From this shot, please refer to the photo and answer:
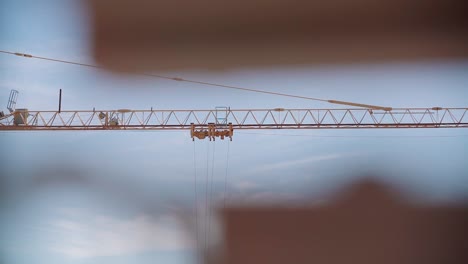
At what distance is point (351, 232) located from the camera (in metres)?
17.9

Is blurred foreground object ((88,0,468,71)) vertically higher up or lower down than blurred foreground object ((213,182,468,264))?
higher up

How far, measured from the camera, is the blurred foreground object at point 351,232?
17.7 meters

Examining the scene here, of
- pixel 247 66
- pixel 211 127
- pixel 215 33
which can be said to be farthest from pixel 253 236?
pixel 215 33

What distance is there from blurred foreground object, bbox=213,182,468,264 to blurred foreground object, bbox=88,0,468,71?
4.67 metres

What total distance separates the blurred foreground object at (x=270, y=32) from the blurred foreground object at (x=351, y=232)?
4.67 m

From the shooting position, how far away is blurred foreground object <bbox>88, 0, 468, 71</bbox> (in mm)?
15406

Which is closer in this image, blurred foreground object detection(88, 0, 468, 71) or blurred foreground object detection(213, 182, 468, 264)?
blurred foreground object detection(88, 0, 468, 71)

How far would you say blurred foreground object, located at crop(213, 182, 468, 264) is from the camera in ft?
57.9

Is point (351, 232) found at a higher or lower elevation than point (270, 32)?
lower

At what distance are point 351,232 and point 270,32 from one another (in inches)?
281

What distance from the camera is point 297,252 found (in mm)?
18000

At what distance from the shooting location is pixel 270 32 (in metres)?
16.0

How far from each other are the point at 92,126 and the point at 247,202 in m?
5.88

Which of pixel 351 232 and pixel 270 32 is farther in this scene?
pixel 351 232
